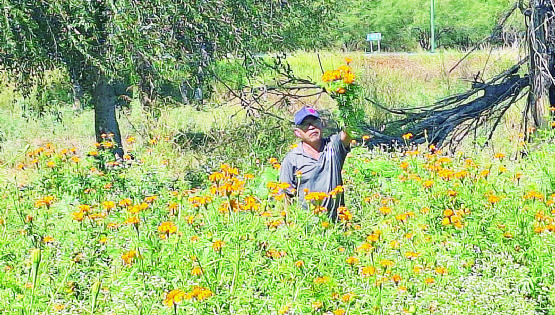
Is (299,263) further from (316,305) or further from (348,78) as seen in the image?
(348,78)

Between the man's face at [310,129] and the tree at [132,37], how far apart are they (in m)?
3.21

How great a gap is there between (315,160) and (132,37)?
12.0 feet

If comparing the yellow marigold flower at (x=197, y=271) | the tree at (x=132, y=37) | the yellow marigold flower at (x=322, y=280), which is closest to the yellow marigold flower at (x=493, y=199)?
the yellow marigold flower at (x=322, y=280)

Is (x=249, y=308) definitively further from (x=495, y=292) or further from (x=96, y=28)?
(x=96, y=28)

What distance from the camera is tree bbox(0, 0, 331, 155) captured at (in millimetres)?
7629

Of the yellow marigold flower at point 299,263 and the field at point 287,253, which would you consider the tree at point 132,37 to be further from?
the yellow marigold flower at point 299,263

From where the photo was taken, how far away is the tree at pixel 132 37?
7.63 metres

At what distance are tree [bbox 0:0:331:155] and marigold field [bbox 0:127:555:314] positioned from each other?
3567 mm

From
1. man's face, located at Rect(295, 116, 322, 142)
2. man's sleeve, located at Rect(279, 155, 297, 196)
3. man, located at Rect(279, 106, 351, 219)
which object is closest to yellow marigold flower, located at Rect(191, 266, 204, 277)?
man, located at Rect(279, 106, 351, 219)

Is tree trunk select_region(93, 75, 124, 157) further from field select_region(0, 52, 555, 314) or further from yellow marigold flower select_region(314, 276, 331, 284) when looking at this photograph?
yellow marigold flower select_region(314, 276, 331, 284)

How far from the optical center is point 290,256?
2.95 m

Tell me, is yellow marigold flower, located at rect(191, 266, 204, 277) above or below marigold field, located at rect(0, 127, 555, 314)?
above

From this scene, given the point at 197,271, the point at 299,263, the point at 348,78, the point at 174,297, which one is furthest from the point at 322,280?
the point at 348,78

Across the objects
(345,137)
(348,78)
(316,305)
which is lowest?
(316,305)
